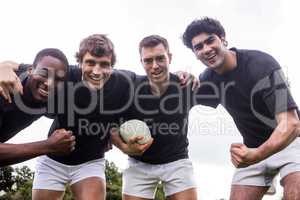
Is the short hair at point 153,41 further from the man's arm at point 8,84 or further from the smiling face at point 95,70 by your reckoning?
the man's arm at point 8,84

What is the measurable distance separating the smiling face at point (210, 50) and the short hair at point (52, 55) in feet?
6.37

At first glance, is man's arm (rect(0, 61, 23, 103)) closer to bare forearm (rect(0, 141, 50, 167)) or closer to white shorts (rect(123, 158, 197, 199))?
bare forearm (rect(0, 141, 50, 167))

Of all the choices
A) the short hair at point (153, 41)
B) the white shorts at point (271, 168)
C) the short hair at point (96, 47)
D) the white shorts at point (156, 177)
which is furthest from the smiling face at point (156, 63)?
the white shorts at point (271, 168)

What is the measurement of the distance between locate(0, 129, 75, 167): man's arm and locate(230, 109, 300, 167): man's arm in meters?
2.14

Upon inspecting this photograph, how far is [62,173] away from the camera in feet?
22.2

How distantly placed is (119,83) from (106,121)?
0.60 m

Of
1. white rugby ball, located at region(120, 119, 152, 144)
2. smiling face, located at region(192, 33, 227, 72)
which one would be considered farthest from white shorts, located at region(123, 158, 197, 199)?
smiling face, located at region(192, 33, 227, 72)

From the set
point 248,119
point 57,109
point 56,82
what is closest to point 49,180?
point 57,109

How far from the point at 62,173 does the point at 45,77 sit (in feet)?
4.84

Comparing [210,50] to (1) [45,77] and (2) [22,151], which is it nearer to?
(1) [45,77]

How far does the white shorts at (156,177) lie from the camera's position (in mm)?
6703

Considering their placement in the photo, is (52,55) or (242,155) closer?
(242,155)

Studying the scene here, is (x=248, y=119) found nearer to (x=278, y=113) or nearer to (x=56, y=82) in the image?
(x=278, y=113)

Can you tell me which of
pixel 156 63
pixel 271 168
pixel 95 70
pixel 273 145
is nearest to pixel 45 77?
pixel 95 70
